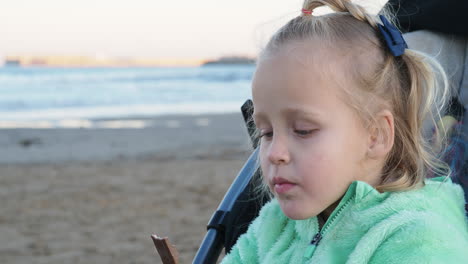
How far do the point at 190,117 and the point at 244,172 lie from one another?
35.6ft

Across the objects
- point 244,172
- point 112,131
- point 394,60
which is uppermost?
point 394,60

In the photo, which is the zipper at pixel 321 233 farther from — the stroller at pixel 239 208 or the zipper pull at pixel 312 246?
the stroller at pixel 239 208

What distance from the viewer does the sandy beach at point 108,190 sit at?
429cm

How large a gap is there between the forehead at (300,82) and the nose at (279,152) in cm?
6

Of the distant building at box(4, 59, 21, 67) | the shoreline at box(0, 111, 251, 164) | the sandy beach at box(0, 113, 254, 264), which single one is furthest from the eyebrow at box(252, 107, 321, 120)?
the distant building at box(4, 59, 21, 67)

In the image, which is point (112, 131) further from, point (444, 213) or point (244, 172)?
point (444, 213)

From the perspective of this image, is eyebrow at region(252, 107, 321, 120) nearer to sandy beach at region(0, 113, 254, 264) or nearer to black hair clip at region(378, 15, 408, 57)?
black hair clip at region(378, 15, 408, 57)

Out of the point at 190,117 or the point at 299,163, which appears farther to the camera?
the point at 190,117

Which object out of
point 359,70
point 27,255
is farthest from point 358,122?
point 27,255

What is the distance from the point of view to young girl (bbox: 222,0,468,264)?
1.23 metres

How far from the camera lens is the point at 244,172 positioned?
6.33 feet

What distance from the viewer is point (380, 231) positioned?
47.3 inches

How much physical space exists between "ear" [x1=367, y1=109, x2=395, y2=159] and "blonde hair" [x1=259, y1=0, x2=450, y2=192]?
20 mm

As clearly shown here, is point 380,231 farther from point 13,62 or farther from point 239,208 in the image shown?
point 13,62
